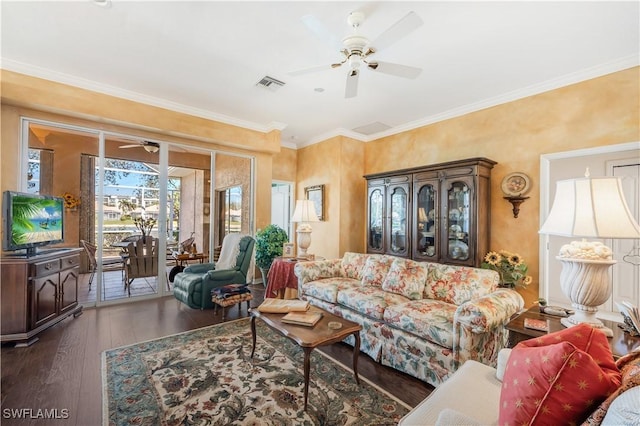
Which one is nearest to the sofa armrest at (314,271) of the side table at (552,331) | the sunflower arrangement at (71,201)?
the side table at (552,331)

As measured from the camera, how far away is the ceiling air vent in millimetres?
3406

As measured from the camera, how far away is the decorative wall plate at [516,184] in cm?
349

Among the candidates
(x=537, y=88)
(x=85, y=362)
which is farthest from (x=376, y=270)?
(x=537, y=88)

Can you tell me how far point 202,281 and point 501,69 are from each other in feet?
14.4

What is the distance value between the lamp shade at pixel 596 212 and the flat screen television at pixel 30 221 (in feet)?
14.5

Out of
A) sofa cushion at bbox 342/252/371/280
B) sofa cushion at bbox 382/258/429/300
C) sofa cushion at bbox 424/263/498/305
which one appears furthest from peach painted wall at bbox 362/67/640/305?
sofa cushion at bbox 342/252/371/280

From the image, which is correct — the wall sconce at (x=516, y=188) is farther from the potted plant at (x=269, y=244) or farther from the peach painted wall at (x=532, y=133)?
the potted plant at (x=269, y=244)

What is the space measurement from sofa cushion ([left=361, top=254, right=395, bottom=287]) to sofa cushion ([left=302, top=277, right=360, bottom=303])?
140mm

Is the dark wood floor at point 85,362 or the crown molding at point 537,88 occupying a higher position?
the crown molding at point 537,88

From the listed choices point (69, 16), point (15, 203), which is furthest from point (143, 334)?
point (69, 16)

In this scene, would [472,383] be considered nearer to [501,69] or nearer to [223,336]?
[223,336]

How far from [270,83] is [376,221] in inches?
109

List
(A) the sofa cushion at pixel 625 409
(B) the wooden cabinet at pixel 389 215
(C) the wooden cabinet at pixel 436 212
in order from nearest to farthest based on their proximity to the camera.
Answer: (A) the sofa cushion at pixel 625 409 < (C) the wooden cabinet at pixel 436 212 < (B) the wooden cabinet at pixel 389 215

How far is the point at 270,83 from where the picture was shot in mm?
3500
